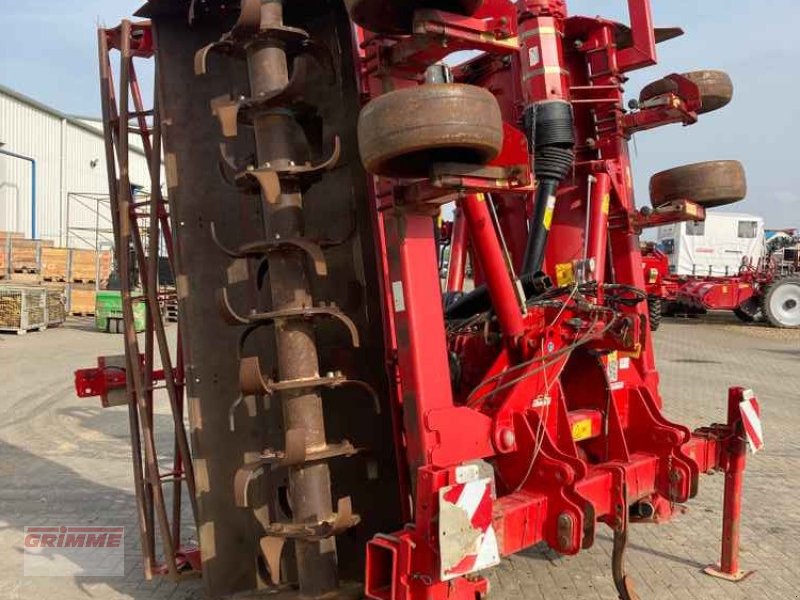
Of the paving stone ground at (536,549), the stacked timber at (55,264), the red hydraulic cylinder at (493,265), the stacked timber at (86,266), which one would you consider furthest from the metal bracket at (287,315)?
the stacked timber at (86,266)

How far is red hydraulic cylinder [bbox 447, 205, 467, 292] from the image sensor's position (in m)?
4.65

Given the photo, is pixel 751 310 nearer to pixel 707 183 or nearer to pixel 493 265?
pixel 707 183

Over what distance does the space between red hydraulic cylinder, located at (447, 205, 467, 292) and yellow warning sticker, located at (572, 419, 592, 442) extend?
122cm

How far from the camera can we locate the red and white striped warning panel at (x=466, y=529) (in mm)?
2496

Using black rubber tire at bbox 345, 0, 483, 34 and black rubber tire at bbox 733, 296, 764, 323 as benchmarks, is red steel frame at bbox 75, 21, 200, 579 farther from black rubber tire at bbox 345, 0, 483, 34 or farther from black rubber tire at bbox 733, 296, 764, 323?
black rubber tire at bbox 733, 296, 764, 323

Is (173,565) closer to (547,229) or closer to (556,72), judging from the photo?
(547,229)

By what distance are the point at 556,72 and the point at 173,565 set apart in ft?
10.5

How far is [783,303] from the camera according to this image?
64.8ft

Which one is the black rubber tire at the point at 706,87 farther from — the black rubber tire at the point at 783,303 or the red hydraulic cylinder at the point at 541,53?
the black rubber tire at the point at 783,303

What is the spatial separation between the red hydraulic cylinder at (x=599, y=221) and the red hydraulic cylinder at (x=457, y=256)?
0.82 meters

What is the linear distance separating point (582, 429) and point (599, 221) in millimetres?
1245

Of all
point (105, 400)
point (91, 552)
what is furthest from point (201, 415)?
point (91, 552)

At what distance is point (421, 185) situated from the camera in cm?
256

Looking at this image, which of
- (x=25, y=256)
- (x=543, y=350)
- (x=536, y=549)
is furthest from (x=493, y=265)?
(x=25, y=256)
